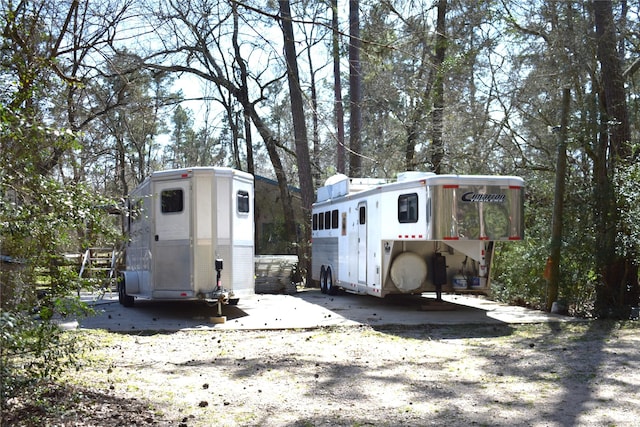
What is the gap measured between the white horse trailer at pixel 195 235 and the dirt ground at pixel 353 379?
5.01 feet

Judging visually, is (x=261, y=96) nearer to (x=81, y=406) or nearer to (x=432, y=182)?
(x=432, y=182)

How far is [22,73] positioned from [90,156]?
15.5m

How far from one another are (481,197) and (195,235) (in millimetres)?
5034

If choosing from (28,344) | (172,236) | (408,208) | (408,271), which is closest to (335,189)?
(408,271)

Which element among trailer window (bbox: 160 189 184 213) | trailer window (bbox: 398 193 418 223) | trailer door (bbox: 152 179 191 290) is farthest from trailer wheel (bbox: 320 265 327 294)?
trailer window (bbox: 160 189 184 213)

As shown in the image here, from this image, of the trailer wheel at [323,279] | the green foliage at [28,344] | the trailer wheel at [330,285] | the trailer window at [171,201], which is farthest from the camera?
the trailer wheel at [323,279]

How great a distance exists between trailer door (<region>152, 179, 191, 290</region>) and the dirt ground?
168 cm

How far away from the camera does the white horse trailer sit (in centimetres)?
1217

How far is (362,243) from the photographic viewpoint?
559 inches

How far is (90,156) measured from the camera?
20172mm

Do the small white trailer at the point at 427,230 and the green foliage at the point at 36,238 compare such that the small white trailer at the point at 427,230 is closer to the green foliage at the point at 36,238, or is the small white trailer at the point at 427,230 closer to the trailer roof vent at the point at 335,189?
the trailer roof vent at the point at 335,189

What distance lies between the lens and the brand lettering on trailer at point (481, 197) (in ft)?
38.0

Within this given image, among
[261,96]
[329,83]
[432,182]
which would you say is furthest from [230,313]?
[329,83]

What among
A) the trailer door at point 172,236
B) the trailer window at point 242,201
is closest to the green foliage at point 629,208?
the trailer window at point 242,201
